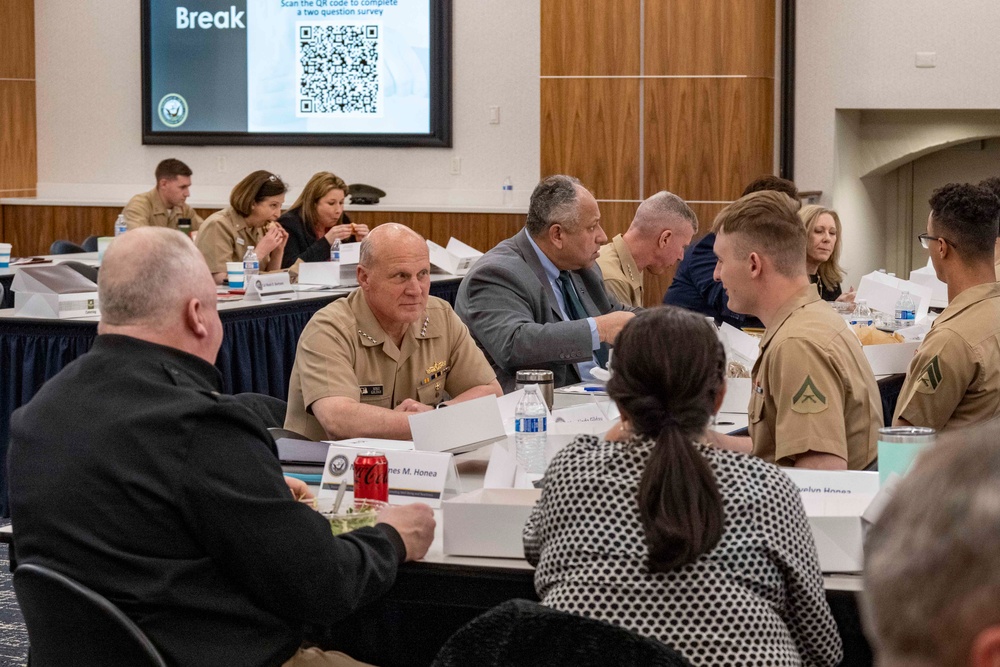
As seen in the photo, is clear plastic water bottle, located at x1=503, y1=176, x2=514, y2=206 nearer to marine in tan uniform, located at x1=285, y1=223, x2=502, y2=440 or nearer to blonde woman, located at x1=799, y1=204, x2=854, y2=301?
blonde woman, located at x1=799, y1=204, x2=854, y2=301

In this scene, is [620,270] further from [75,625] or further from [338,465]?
[75,625]

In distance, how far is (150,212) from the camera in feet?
31.6

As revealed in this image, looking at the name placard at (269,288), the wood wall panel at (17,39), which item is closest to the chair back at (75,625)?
the name placard at (269,288)

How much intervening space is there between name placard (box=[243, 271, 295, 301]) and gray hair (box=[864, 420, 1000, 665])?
570 cm

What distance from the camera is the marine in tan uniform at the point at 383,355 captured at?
3156 millimetres

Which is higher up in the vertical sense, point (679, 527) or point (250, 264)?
point (250, 264)

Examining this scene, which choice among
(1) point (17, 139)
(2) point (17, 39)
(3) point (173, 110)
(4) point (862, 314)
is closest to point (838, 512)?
(4) point (862, 314)

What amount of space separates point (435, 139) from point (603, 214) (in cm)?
181

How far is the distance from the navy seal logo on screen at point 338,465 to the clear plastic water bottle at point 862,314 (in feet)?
10.1

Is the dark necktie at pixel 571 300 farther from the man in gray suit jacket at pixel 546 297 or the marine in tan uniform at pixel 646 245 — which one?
the marine in tan uniform at pixel 646 245

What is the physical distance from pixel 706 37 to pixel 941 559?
878cm

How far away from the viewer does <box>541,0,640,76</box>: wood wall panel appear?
9.20 meters

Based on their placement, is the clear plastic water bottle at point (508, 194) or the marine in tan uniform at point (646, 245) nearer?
the marine in tan uniform at point (646, 245)

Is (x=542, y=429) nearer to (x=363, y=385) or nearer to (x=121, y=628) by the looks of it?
(x=363, y=385)
